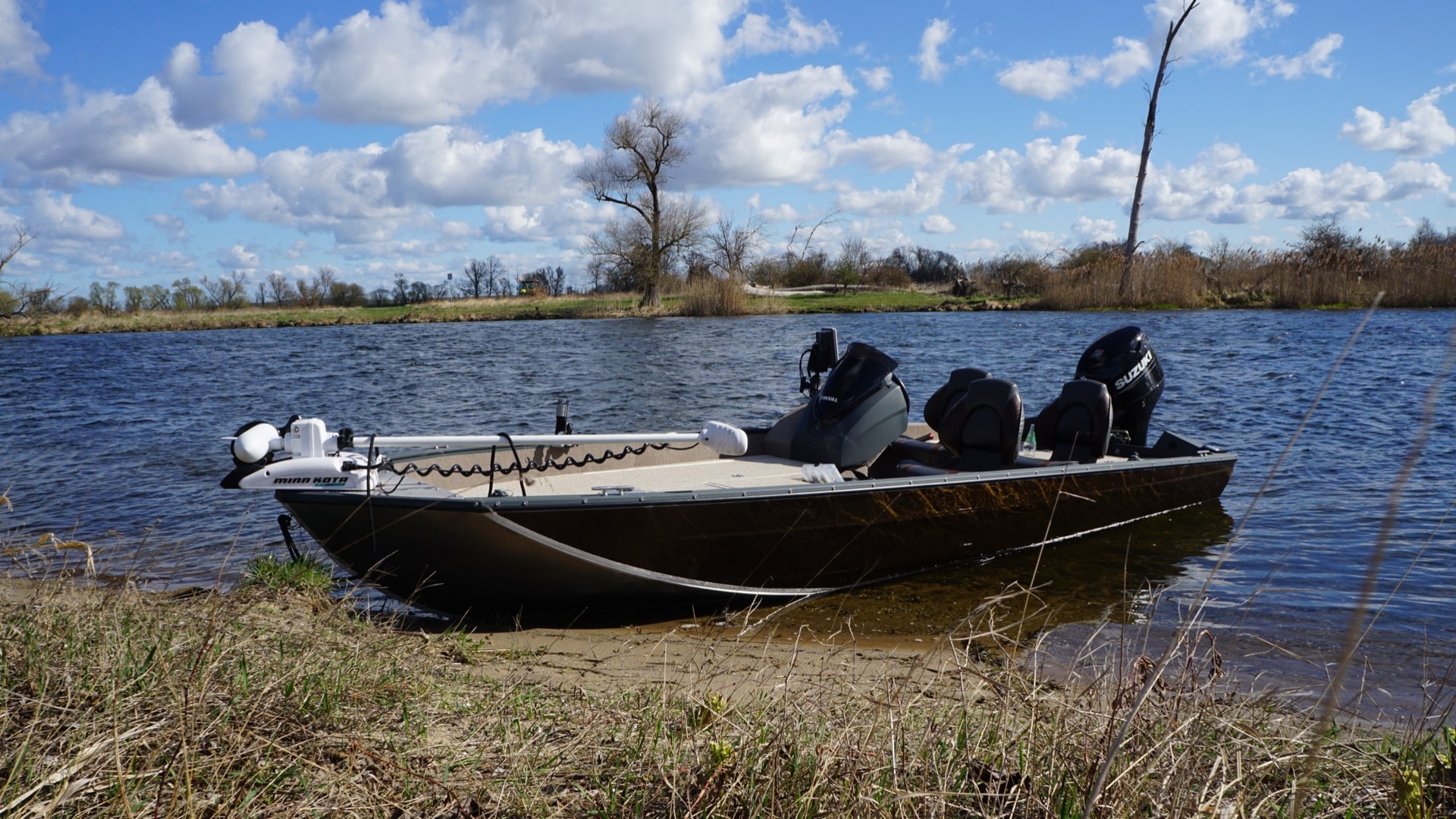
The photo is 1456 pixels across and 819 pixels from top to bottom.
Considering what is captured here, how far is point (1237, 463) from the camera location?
34.1 feet

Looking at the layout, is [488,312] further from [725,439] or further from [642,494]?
[642,494]

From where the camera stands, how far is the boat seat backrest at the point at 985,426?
7.10 metres

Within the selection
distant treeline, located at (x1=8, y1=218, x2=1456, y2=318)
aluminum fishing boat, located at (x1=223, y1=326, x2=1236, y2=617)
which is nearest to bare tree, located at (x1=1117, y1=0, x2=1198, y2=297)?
distant treeline, located at (x1=8, y1=218, x2=1456, y2=318)

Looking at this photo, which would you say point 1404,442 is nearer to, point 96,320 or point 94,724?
point 94,724

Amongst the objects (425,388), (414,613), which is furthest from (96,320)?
(414,613)

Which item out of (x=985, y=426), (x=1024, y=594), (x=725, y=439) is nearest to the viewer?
(x=1024, y=594)

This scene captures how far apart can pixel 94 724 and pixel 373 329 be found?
3937cm

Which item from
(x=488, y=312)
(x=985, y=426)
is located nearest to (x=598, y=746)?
(x=985, y=426)

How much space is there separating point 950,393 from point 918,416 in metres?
5.61

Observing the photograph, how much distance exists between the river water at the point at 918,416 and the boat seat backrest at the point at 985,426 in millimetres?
821

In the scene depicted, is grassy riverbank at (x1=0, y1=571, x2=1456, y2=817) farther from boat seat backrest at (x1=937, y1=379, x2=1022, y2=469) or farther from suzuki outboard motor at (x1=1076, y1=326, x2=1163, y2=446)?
suzuki outboard motor at (x1=1076, y1=326, x2=1163, y2=446)

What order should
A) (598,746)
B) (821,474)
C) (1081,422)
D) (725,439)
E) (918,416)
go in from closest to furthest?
1. (598,746)
2. (821,474)
3. (725,439)
4. (1081,422)
5. (918,416)

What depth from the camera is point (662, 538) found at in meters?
5.44

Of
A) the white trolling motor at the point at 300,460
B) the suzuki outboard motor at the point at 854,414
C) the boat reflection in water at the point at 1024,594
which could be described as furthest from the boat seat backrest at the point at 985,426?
the white trolling motor at the point at 300,460
